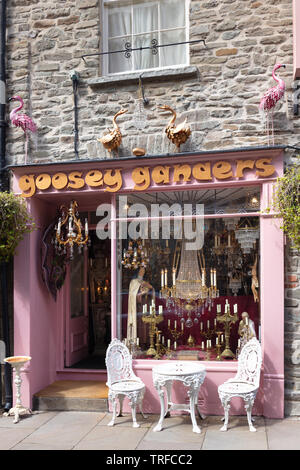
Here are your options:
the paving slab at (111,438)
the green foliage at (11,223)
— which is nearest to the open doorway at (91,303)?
the green foliage at (11,223)

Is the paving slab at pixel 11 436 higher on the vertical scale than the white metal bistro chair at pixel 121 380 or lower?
lower

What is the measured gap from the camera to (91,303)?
338 inches

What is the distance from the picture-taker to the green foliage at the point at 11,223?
609 centimetres

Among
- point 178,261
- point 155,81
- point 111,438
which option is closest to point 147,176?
point 178,261

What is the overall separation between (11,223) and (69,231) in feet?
2.96

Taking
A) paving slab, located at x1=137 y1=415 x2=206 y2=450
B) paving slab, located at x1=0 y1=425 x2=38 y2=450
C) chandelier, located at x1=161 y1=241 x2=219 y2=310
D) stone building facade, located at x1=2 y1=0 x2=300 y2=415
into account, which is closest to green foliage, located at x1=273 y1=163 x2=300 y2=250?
stone building facade, located at x1=2 y1=0 x2=300 y2=415

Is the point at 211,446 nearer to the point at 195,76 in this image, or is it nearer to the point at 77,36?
the point at 195,76

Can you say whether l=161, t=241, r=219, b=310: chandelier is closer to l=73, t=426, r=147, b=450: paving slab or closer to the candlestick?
the candlestick

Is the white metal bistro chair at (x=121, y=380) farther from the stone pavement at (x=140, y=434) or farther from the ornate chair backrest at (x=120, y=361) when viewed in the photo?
the stone pavement at (x=140, y=434)

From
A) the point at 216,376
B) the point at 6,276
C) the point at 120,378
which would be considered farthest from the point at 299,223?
the point at 6,276

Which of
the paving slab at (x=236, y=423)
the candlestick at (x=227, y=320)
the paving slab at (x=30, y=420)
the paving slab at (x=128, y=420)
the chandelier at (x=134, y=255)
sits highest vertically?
the chandelier at (x=134, y=255)

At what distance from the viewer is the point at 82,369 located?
7273 mm

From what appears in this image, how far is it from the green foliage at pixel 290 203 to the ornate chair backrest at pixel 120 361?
2585mm

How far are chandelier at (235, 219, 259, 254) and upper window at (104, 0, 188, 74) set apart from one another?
97.4 inches
